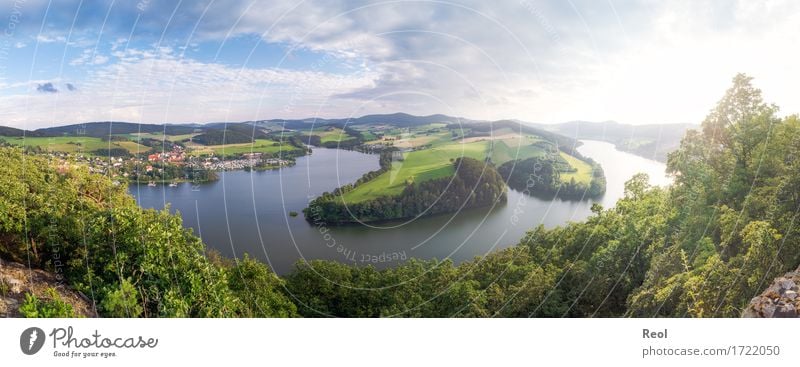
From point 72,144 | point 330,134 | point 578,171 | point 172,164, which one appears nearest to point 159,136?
point 172,164

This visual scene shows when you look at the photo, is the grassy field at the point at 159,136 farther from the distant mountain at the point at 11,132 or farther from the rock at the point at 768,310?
the rock at the point at 768,310

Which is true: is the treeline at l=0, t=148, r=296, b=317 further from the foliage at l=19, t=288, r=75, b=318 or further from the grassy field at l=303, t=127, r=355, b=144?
the grassy field at l=303, t=127, r=355, b=144

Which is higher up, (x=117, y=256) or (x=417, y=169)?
(x=417, y=169)
